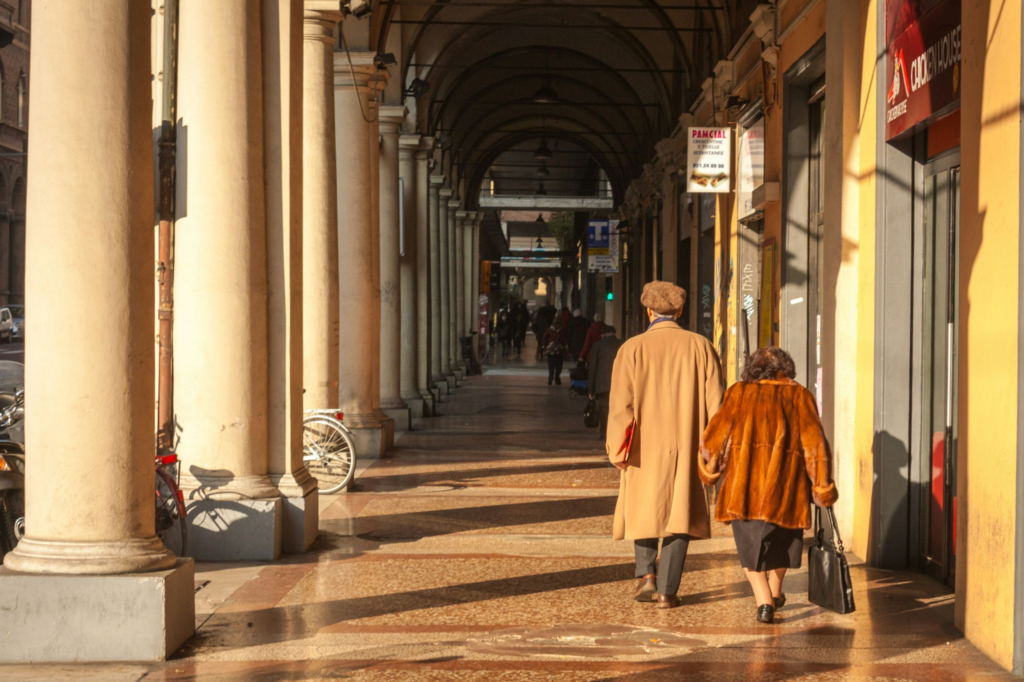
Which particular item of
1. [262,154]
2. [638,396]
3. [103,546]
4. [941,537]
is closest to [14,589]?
[103,546]

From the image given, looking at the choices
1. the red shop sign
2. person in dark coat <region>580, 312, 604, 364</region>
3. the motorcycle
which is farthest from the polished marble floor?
person in dark coat <region>580, 312, 604, 364</region>

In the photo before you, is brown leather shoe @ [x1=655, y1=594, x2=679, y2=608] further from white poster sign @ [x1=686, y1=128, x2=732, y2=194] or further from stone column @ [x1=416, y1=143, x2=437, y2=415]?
stone column @ [x1=416, y1=143, x2=437, y2=415]

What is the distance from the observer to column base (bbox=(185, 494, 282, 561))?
7.71 m

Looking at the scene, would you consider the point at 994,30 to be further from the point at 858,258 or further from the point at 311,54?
the point at 311,54

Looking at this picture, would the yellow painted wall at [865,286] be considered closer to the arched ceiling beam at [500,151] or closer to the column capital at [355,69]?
the column capital at [355,69]

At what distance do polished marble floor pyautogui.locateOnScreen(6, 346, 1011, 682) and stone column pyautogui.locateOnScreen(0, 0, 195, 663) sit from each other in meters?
0.23

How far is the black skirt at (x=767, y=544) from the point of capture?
19.7ft

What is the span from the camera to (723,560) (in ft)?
25.9

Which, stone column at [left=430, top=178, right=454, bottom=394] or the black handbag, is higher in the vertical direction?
stone column at [left=430, top=178, right=454, bottom=394]

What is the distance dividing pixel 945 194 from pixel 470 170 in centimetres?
3292

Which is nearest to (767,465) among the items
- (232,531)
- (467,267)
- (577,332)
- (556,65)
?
(232,531)

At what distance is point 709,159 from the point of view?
13766 mm

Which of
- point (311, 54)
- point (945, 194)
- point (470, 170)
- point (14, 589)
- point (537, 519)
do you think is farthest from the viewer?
point (470, 170)

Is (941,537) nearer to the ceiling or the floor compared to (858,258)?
nearer to the floor
